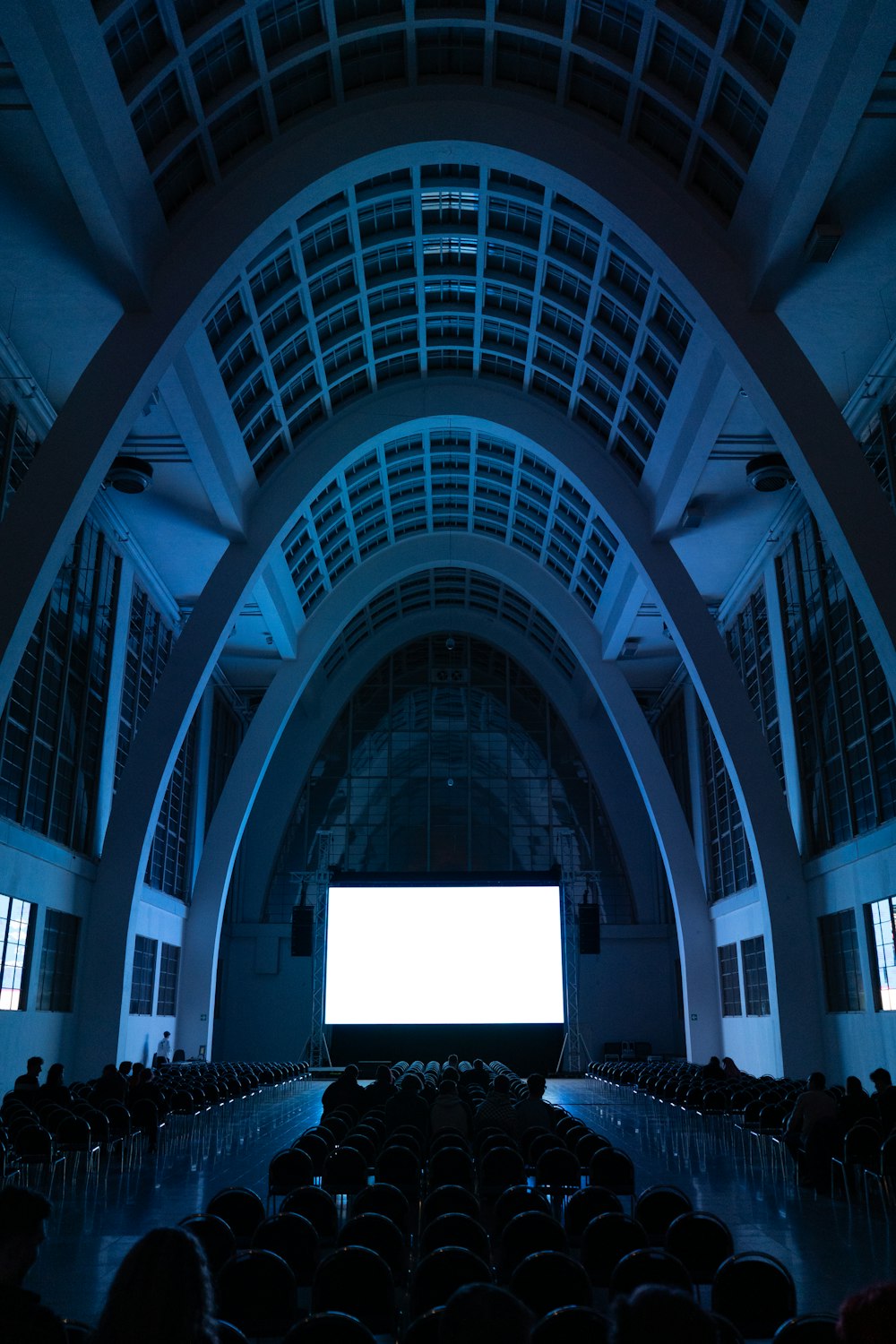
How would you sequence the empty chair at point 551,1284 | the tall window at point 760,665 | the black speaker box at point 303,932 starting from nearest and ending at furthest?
the empty chair at point 551,1284 → the tall window at point 760,665 → the black speaker box at point 303,932

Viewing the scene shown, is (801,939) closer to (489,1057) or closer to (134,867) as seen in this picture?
(134,867)

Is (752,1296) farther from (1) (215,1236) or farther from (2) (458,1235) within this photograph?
(1) (215,1236)

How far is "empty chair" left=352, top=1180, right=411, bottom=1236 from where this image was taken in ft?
25.4

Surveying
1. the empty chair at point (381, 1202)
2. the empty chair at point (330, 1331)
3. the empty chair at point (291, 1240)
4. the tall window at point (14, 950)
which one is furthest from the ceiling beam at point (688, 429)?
the empty chair at point (330, 1331)

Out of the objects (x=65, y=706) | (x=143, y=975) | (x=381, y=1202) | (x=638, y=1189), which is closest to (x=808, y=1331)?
(x=381, y=1202)

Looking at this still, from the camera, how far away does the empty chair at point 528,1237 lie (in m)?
6.54

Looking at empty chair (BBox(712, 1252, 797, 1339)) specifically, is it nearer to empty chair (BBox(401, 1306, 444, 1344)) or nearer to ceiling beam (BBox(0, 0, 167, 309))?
empty chair (BBox(401, 1306, 444, 1344))

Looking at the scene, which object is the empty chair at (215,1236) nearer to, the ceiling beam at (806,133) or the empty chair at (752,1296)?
Result: the empty chair at (752,1296)

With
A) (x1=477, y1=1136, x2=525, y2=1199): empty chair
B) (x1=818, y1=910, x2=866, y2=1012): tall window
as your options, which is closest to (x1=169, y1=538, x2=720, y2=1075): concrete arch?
(x1=818, y1=910, x2=866, y2=1012): tall window

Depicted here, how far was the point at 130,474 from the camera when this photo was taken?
22.8 metres

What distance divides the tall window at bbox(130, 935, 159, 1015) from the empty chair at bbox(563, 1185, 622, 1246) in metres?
22.6

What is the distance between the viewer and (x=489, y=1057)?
37812 millimetres

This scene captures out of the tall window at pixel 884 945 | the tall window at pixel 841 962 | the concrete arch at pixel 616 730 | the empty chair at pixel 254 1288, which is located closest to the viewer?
the empty chair at pixel 254 1288

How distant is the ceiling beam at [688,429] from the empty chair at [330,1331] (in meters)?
18.0
